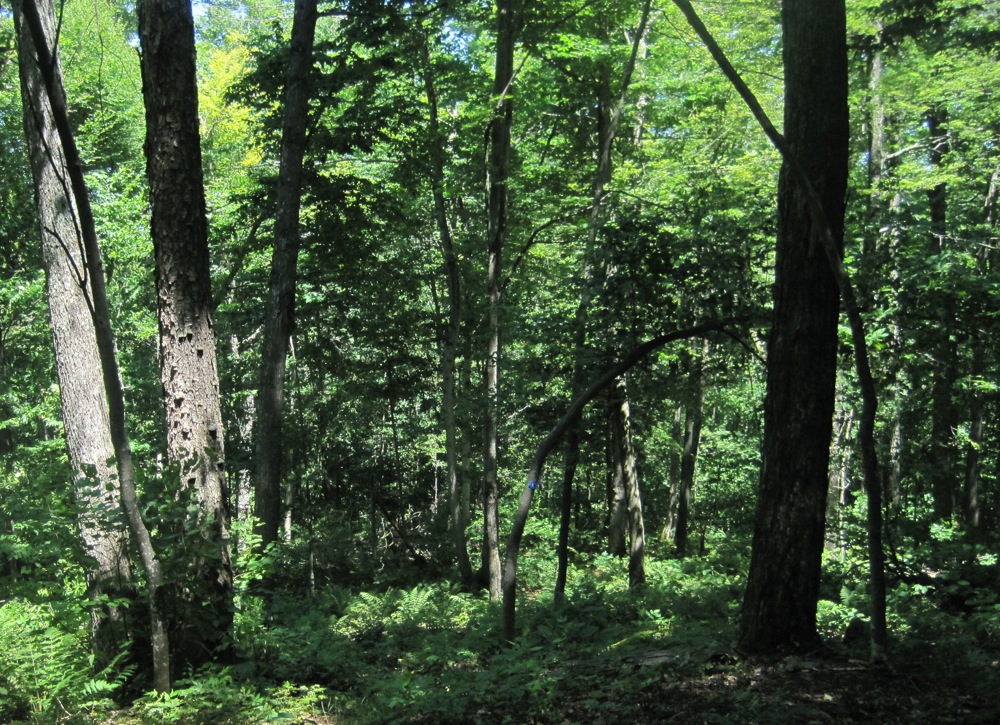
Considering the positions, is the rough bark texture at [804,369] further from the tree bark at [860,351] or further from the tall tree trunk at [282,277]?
the tall tree trunk at [282,277]

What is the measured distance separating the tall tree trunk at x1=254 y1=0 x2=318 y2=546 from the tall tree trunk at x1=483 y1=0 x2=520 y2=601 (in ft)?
10.0

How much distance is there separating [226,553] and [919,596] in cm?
547

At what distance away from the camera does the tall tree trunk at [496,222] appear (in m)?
10.7

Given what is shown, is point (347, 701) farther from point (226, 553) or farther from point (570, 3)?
point (570, 3)

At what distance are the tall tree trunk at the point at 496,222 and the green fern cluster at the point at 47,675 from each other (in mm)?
6293

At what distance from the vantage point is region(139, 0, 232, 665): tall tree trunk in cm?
528

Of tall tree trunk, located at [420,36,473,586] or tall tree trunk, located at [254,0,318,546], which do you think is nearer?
tall tree trunk, located at [254,0,318,546]

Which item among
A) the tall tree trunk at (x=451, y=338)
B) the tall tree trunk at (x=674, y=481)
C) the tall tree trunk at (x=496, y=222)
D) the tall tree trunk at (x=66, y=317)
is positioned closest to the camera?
the tall tree trunk at (x=66, y=317)

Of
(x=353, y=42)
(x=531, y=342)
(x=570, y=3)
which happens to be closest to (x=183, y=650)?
(x=531, y=342)

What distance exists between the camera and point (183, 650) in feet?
17.1

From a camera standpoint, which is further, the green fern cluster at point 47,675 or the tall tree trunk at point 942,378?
the tall tree trunk at point 942,378

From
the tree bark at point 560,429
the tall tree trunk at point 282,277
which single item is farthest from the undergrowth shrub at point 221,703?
the tall tree trunk at point 282,277

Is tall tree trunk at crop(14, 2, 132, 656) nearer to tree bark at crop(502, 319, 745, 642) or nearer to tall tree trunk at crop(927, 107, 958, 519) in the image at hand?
tree bark at crop(502, 319, 745, 642)

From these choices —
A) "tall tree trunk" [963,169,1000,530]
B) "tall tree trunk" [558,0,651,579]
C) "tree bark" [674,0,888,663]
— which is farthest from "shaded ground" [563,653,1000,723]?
"tall tree trunk" [963,169,1000,530]
